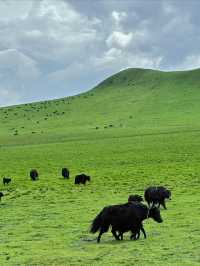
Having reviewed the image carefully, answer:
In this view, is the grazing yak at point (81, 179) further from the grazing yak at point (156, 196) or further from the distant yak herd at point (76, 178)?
the grazing yak at point (156, 196)

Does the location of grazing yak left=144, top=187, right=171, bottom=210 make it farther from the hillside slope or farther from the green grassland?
the hillside slope

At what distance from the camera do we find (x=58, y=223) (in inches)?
845

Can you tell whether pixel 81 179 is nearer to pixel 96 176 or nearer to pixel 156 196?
pixel 96 176

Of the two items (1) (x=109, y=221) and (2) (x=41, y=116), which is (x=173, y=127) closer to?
(2) (x=41, y=116)

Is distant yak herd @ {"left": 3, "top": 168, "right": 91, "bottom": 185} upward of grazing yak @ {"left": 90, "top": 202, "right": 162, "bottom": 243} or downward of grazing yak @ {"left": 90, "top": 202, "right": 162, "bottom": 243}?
upward

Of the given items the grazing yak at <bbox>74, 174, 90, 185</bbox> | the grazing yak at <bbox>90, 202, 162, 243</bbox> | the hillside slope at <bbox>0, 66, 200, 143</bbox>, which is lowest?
the grazing yak at <bbox>90, 202, 162, 243</bbox>

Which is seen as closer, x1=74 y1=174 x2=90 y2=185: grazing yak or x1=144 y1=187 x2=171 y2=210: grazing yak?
x1=144 y1=187 x2=171 y2=210: grazing yak

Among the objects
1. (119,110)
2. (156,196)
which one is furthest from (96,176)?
(119,110)

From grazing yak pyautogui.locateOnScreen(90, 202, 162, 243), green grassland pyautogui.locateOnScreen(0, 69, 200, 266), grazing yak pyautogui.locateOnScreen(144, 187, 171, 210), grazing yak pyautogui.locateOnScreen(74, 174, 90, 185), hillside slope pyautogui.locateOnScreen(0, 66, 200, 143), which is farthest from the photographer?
hillside slope pyautogui.locateOnScreen(0, 66, 200, 143)

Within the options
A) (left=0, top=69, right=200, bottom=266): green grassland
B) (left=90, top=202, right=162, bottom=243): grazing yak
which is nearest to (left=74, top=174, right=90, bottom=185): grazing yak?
(left=0, top=69, right=200, bottom=266): green grassland

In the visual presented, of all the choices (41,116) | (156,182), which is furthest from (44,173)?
(41,116)

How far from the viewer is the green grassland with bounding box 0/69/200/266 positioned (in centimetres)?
1616

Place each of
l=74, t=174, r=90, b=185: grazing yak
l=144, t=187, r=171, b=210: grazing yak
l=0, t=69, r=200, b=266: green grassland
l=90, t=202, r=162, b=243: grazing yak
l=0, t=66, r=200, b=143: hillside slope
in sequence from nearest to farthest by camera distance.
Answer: l=0, t=69, r=200, b=266: green grassland, l=90, t=202, r=162, b=243: grazing yak, l=144, t=187, r=171, b=210: grazing yak, l=74, t=174, r=90, b=185: grazing yak, l=0, t=66, r=200, b=143: hillside slope

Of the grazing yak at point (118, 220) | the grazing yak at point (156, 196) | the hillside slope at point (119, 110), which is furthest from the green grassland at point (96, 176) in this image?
the grazing yak at point (156, 196)
